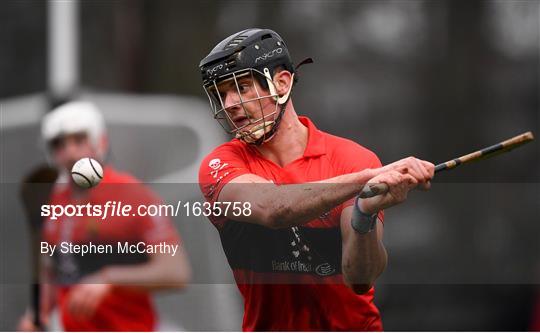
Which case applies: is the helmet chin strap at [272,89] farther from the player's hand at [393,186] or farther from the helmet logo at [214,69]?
the player's hand at [393,186]

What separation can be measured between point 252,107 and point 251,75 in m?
0.08

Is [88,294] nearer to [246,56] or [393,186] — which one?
[246,56]

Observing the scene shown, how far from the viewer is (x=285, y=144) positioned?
8.62 feet

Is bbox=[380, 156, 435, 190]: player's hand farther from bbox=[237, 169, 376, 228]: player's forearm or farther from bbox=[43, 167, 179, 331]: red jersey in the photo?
bbox=[43, 167, 179, 331]: red jersey

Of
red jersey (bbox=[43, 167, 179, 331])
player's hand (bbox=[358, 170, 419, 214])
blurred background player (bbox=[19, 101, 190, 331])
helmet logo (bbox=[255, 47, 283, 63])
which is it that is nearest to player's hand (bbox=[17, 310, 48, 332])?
blurred background player (bbox=[19, 101, 190, 331])

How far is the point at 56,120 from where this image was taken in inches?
159

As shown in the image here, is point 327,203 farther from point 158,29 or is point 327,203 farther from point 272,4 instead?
point 158,29

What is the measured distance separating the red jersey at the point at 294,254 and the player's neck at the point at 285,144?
15 mm

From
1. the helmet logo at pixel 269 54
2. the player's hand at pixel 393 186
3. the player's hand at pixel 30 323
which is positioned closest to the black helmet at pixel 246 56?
the helmet logo at pixel 269 54

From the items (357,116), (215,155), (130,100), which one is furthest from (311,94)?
(215,155)

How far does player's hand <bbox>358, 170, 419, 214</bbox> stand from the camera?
7.49ft

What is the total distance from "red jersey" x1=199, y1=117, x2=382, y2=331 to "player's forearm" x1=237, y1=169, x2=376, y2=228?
0.16 ft

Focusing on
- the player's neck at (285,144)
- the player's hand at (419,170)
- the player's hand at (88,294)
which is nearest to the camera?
the player's hand at (419,170)

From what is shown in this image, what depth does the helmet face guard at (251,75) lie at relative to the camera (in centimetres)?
255
